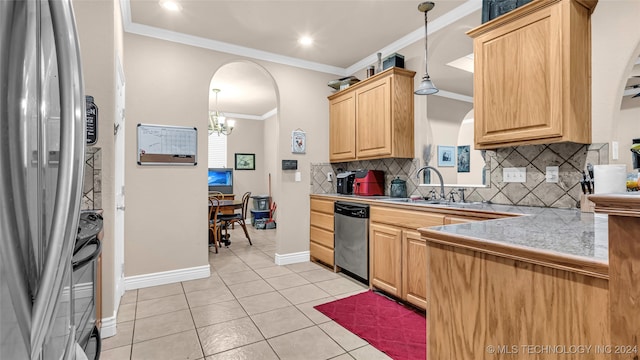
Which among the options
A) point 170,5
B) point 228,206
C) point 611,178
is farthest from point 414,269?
point 228,206

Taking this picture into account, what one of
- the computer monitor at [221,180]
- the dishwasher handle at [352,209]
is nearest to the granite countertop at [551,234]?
the dishwasher handle at [352,209]

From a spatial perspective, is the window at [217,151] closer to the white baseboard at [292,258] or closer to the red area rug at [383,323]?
the white baseboard at [292,258]

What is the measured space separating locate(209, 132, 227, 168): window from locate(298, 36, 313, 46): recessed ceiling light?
4.29 m

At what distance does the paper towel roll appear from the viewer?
5.54 feet

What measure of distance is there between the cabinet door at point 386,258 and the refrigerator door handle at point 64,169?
2466 millimetres

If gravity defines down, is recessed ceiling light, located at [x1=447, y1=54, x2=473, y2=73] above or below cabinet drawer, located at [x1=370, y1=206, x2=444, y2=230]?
above

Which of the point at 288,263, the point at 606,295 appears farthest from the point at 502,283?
the point at 288,263

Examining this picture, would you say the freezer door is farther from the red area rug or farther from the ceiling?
the ceiling

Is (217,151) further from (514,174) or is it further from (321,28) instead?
(514,174)

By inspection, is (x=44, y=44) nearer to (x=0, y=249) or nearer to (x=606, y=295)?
(x=0, y=249)

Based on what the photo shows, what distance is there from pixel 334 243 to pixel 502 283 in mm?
2686

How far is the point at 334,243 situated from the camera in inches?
144

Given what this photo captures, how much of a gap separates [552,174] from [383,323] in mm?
1646

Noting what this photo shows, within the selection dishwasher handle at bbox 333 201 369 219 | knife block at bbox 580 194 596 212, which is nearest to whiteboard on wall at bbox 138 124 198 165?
dishwasher handle at bbox 333 201 369 219
